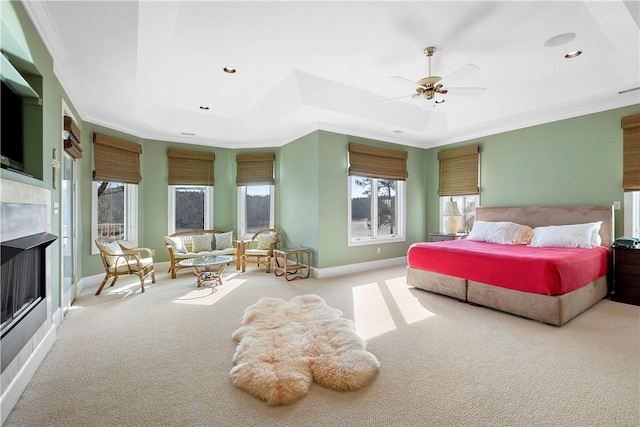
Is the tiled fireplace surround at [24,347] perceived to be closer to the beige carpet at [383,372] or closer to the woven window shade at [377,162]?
the beige carpet at [383,372]

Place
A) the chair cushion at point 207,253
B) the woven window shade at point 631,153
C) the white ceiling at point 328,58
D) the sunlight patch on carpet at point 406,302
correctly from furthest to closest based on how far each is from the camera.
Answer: the chair cushion at point 207,253 < the woven window shade at point 631,153 < the sunlight patch on carpet at point 406,302 < the white ceiling at point 328,58

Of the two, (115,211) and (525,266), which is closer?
(525,266)

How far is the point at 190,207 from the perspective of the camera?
20.5ft

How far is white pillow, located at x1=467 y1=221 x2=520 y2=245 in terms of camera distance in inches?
179

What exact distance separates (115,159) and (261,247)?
2.99 m

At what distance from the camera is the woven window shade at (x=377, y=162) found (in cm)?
552

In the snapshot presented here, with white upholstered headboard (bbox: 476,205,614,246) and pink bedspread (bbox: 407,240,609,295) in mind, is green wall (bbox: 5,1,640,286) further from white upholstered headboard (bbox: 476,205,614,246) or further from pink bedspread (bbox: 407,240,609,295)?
pink bedspread (bbox: 407,240,609,295)

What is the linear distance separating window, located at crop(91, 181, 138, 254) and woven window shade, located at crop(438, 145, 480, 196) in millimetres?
6201

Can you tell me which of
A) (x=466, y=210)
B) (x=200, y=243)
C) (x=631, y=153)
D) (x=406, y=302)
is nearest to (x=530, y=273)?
(x=406, y=302)

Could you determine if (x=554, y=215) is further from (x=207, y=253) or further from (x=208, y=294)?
(x=207, y=253)

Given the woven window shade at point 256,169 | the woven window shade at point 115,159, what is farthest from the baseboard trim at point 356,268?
the woven window shade at point 115,159

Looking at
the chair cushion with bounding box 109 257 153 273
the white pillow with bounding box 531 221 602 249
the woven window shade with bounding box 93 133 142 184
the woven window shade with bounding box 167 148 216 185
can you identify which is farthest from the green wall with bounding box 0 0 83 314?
the white pillow with bounding box 531 221 602 249

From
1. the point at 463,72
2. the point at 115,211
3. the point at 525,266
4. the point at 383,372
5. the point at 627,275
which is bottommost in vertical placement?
the point at 383,372

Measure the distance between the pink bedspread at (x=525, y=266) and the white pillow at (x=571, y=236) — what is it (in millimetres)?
156
